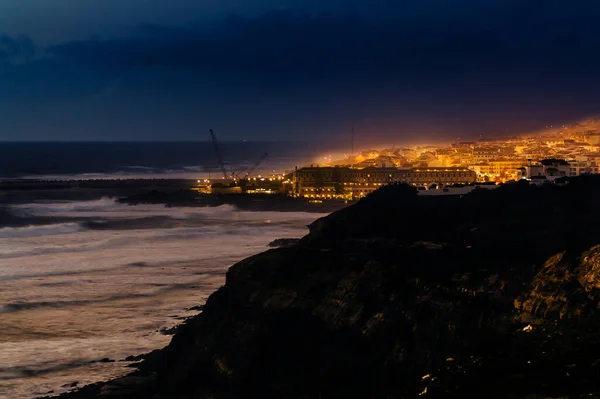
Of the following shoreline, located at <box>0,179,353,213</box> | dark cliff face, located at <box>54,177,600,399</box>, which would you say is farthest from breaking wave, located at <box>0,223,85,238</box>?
dark cliff face, located at <box>54,177,600,399</box>

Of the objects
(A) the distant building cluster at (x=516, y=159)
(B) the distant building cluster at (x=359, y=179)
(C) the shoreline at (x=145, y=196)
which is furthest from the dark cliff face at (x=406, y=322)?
(B) the distant building cluster at (x=359, y=179)

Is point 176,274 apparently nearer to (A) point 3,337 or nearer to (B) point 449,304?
(A) point 3,337

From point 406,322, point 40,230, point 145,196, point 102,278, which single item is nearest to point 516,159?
point 145,196

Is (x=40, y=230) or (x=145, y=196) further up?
(x=145, y=196)

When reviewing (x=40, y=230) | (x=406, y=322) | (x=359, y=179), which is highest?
(x=359, y=179)

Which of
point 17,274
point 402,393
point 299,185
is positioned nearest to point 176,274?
point 17,274

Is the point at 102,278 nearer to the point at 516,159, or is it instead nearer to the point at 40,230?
the point at 40,230

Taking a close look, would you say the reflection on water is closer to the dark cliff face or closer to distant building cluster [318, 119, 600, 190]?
the dark cliff face
